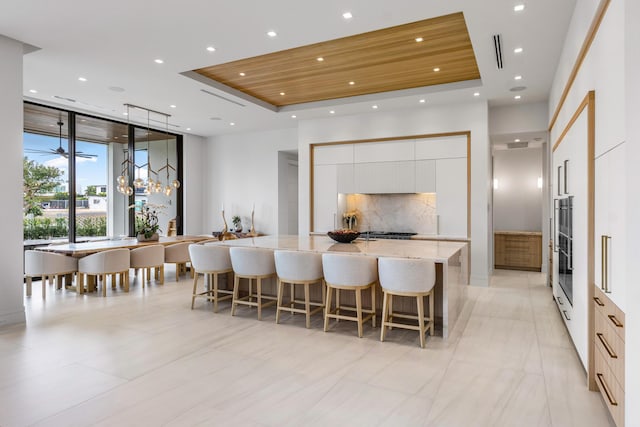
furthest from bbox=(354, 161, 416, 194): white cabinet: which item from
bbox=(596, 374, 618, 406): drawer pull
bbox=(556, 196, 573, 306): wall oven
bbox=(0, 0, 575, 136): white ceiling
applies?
Answer: bbox=(596, 374, 618, 406): drawer pull

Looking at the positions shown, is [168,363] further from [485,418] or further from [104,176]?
[104,176]

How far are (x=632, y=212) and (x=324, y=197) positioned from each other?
6180 mm

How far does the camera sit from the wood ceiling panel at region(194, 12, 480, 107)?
446cm

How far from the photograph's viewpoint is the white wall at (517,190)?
8461mm

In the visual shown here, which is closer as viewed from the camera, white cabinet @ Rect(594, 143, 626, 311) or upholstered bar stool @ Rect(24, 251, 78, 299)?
white cabinet @ Rect(594, 143, 626, 311)

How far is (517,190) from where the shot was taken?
8.62 meters

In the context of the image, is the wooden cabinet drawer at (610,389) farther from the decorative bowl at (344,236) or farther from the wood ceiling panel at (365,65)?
the wood ceiling panel at (365,65)

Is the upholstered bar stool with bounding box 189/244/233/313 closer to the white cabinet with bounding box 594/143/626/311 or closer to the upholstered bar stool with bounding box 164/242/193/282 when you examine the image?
the upholstered bar stool with bounding box 164/242/193/282

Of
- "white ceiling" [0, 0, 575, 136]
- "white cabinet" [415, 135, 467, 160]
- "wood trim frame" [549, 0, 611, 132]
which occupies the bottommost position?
"white cabinet" [415, 135, 467, 160]

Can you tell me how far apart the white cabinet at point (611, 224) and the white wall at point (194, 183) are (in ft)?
29.2

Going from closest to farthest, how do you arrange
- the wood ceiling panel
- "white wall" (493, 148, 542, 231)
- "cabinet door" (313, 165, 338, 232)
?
the wood ceiling panel
"cabinet door" (313, 165, 338, 232)
"white wall" (493, 148, 542, 231)

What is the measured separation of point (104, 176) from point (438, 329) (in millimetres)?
7336

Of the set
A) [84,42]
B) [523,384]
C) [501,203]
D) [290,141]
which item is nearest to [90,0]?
[84,42]

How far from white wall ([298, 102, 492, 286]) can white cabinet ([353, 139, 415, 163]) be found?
6.7 inches
